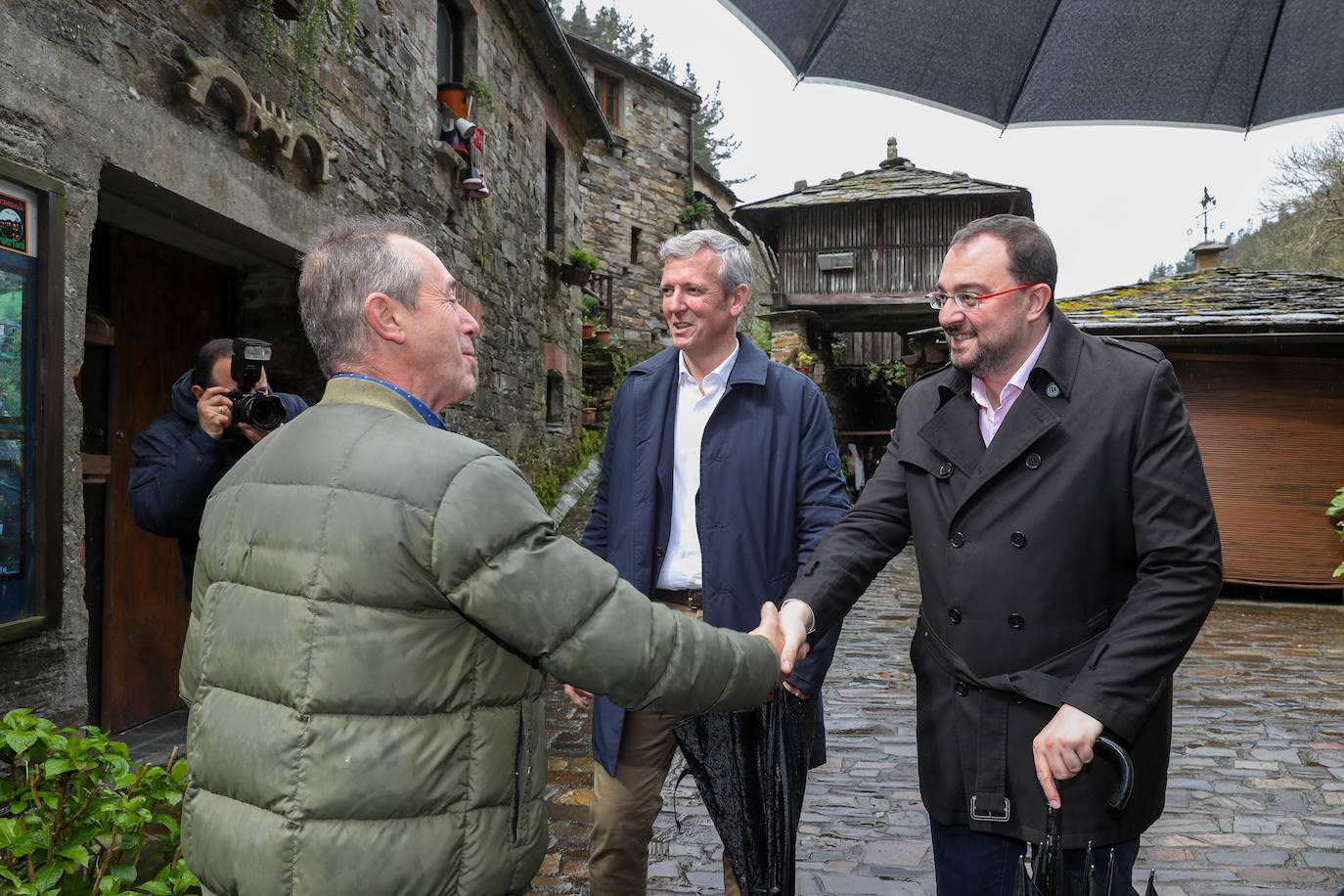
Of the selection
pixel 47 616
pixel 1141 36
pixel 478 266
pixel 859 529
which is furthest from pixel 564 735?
pixel 478 266

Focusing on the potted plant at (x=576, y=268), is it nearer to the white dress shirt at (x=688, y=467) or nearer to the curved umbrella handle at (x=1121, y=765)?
the white dress shirt at (x=688, y=467)

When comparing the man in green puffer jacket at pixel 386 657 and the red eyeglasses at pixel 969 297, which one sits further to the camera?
the red eyeglasses at pixel 969 297

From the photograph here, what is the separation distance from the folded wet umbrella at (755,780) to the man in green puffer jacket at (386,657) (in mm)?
750

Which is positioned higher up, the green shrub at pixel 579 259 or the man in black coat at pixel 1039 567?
the green shrub at pixel 579 259

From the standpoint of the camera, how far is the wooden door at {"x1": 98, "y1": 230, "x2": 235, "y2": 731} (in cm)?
485

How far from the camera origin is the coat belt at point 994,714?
6.58ft

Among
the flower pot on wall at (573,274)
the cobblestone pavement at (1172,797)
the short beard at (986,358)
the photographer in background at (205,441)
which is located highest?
the flower pot on wall at (573,274)

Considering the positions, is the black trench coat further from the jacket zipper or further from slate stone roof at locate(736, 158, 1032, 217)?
slate stone roof at locate(736, 158, 1032, 217)

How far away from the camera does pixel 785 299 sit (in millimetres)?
20750

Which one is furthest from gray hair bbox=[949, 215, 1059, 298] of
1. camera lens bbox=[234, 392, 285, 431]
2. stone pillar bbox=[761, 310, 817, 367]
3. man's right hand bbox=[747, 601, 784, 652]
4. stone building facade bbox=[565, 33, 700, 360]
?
stone building facade bbox=[565, 33, 700, 360]

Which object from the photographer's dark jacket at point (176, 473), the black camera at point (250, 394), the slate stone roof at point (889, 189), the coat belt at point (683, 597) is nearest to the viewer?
the coat belt at point (683, 597)

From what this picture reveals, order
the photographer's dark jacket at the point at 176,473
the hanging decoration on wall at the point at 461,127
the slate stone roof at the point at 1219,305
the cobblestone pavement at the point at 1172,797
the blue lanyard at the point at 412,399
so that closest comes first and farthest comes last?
1. the blue lanyard at the point at 412,399
2. the photographer's dark jacket at the point at 176,473
3. the cobblestone pavement at the point at 1172,797
4. the hanging decoration on wall at the point at 461,127
5. the slate stone roof at the point at 1219,305

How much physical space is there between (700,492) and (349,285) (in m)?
1.23

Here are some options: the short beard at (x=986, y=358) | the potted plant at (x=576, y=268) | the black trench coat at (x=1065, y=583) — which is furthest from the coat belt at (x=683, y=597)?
the potted plant at (x=576, y=268)
